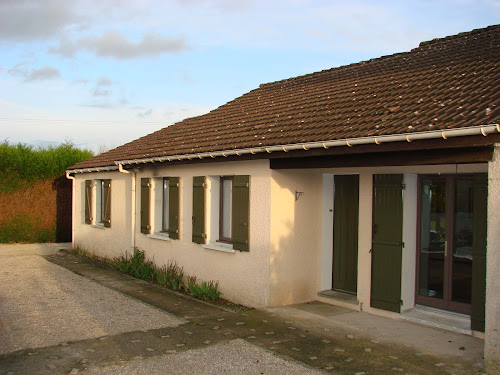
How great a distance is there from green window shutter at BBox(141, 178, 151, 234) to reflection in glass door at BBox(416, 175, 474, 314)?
21.2 ft

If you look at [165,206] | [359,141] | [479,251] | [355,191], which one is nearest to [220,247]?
[355,191]

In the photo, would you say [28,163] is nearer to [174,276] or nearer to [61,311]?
[174,276]

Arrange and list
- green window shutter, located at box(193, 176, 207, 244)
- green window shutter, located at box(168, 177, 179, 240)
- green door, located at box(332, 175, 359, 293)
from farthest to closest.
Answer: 1. green window shutter, located at box(168, 177, 179, 240)
2. green window shutter, located at box(193, 176, 207, 244)
3. green door, located at box(332, 175, 359, 293)

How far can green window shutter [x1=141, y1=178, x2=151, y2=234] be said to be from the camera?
38.1ft

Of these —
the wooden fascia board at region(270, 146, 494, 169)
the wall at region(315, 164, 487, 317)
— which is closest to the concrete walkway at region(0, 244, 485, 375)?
the wall at region(315, 164, 487, 317)

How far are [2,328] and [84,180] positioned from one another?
29.4 feet

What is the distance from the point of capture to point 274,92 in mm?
11852

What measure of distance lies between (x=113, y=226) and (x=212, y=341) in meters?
7.84

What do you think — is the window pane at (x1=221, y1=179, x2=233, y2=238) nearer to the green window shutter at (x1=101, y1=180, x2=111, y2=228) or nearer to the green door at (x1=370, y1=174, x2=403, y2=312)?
the green door at (x1=370, y1=174, x2=403, y2=312)

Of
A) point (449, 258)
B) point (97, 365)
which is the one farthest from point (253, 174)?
point (97, 365)

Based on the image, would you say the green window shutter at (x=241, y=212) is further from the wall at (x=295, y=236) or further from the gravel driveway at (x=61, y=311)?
the gravel driveway at (x=61, y=311)

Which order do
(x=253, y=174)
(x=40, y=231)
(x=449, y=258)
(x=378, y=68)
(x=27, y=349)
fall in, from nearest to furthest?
(x=27, y=349) < (x=449, y=258) < (x=253, y=174) < (x=378, y=68) < (x=40, y=231)

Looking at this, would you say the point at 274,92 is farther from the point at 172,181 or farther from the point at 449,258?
the point at 449,258

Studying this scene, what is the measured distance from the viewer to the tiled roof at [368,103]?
6312 mm
